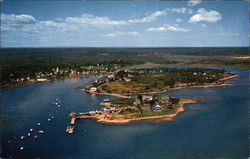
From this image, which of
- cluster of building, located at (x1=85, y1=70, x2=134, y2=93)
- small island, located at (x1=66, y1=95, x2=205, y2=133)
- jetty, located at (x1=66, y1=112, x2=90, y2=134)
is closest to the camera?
jetty, located at (x1=66, y1=112, x2=90, y2=134)

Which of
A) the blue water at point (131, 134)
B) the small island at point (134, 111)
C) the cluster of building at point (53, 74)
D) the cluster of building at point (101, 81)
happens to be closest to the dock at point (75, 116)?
the small island at point (134, 111)

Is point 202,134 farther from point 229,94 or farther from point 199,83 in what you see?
point 199,83

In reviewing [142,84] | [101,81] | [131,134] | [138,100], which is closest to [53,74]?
[101,81]

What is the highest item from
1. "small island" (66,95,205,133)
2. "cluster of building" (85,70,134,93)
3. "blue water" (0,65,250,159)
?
"cluster of building" (85,70,134,93)

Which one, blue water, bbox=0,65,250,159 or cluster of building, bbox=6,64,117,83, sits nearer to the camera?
blue water, bbox=0,65,250,159

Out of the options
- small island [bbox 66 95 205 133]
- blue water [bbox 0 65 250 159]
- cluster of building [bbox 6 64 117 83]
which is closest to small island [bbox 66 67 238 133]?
small island [bbox 66 95 205 133]

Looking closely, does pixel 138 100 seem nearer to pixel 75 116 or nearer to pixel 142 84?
pixel 75 116

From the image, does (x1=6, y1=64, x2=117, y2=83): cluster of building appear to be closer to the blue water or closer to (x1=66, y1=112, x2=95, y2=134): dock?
the blue water

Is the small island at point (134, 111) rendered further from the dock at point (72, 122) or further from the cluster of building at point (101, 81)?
the cluster of building at point (101, 81)

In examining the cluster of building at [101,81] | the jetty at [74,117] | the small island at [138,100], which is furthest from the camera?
the cluster of building at [101,81]
